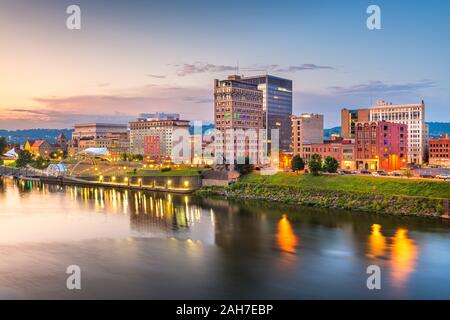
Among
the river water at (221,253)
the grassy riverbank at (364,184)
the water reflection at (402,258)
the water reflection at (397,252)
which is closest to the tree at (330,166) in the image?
the grassy riverbank at (364,184)

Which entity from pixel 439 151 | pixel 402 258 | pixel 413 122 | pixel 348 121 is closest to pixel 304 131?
pixel 439 151

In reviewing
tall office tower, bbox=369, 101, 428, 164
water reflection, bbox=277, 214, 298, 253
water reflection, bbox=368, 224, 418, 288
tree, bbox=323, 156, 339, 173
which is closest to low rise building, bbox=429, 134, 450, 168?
tall office tower, bbox=369, 101, 428, 164

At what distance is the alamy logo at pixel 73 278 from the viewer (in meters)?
17.3

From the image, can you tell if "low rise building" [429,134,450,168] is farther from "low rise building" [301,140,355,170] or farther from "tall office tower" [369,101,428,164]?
"low rise building" [301,140,355,170]

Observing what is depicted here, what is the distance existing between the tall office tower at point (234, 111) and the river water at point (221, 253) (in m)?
22.4

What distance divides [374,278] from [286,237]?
787cm

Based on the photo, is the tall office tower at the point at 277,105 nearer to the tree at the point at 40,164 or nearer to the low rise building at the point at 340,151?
the low rise building at the point at 340,151

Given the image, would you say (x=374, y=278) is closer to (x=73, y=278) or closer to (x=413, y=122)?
(x=73, y=278)

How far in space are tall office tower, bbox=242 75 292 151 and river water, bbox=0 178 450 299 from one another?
52836 millimetres

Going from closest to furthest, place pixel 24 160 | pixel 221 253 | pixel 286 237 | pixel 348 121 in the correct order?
1. pixel 221 253
2. pixel 286 237
3. pixel 24 160
4. pixel 348 121

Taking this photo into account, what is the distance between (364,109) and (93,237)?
5938 cm

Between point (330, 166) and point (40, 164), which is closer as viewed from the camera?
point (330, 166)

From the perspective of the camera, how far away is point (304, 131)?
56.2m

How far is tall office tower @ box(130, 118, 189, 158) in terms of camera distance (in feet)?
273
